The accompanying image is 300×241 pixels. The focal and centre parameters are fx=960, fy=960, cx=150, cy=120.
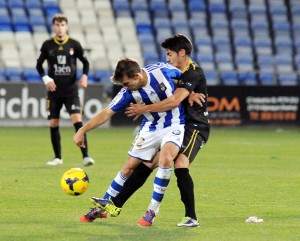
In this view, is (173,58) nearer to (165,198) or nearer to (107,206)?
(107,206)

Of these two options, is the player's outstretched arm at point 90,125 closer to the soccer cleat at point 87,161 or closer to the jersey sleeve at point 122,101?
the jersey sleeve at point 122,101

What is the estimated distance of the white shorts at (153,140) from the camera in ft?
28.7

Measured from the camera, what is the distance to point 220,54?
3008cm

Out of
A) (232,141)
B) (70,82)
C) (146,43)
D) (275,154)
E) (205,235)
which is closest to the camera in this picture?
(205,235)

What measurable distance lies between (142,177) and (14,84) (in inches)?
608

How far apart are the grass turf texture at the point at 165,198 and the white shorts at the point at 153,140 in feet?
2.09

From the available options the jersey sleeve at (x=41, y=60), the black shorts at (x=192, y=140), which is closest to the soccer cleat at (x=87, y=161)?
the jersey sleeve at (x=41, y=60)

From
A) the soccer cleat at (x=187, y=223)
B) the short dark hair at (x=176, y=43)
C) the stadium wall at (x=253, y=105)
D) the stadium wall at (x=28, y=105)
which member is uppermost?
the short dark hair at (x=176, y=43)

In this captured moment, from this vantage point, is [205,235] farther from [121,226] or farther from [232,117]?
[232,117]

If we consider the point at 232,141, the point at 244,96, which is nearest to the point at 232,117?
the point at 244,96

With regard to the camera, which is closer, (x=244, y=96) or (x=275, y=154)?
(x=275, y=154)

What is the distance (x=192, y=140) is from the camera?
29.5 feet

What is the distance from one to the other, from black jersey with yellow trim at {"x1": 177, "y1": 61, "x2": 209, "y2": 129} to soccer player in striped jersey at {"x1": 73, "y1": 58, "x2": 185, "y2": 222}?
9cm

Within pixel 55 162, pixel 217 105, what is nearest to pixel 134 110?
pixel 55 162
